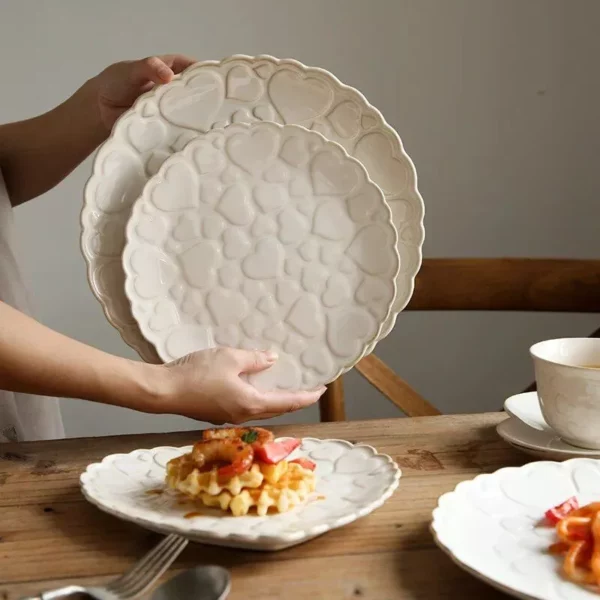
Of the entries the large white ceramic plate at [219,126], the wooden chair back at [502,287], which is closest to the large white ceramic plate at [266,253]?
the large white ceramic plate at [219,126]

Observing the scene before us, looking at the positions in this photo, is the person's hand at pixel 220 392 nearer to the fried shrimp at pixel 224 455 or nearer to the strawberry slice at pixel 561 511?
the fried shrimp at pixel 224 455

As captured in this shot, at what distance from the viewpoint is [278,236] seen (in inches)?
43.7

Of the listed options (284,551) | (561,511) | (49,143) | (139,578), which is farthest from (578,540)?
(49,143)

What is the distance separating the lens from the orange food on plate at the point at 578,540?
0.62 m

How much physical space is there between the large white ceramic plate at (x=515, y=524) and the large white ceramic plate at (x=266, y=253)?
0.32 metres

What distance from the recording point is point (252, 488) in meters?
0.76

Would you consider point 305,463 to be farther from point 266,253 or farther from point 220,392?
point 266,253

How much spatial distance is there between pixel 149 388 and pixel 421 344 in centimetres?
157

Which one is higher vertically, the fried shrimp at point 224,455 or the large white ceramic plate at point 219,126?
the large white ceramic plate at point 219,126

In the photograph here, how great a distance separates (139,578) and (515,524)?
1.08ft

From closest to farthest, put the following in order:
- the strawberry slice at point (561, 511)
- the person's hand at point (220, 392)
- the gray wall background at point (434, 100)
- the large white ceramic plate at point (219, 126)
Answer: the strawberry slice at point (561, 511) < the person's hand at point (220, 392) < the large white ceramic plate at point (219, 126) < the gray wall background at point (434, 100)

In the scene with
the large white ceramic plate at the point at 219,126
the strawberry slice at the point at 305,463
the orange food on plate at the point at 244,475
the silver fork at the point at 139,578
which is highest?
the large white ceramic plate at the point at 219,126

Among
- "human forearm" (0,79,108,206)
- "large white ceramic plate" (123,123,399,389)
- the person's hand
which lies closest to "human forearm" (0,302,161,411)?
the person's hand

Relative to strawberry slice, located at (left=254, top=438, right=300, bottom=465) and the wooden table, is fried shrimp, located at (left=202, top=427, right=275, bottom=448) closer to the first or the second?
strawberry slice, located at (left=254, top=438, right=300, bottom=465)
